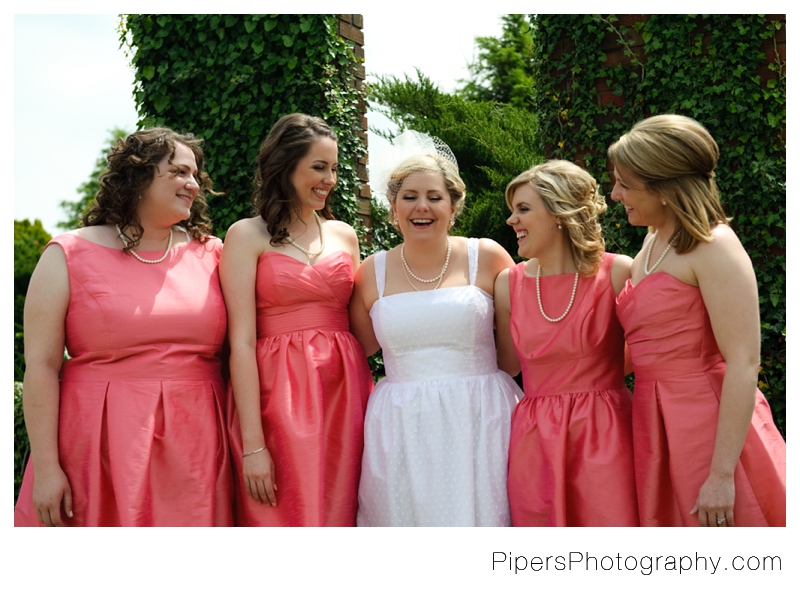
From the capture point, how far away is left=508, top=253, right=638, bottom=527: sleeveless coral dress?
3.25 m

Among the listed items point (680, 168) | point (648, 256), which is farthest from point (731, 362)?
point (680, 168)

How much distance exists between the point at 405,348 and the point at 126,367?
1205 millimetres

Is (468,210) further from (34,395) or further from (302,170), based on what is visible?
(34,395)

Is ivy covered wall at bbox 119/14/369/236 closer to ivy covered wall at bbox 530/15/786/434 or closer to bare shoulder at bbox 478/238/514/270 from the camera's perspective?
ivy covered wall at bbox 530/15/786/434

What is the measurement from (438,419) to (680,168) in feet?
4.72

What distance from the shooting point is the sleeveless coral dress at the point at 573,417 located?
325 cm

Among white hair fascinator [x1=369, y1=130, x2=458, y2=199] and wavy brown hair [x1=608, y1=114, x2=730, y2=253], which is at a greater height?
white hair fascinator [x1=369, y1=130, x2=458, y2=199]

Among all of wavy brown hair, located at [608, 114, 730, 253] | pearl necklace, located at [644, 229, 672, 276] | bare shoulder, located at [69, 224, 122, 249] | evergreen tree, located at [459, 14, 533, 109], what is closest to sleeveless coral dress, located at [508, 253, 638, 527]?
pearl necklace, located at [644, 229, 672, 276]

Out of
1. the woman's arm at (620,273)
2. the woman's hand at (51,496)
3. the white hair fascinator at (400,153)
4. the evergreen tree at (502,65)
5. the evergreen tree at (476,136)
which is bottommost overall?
the woman's hand at (51,496)

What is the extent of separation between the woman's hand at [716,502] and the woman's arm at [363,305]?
63.4 inches

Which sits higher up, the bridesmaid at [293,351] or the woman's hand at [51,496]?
the bridesmaid at [293,351]

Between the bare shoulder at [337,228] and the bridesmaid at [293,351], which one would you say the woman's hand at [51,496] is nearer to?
the bridesmaid at [293,351]

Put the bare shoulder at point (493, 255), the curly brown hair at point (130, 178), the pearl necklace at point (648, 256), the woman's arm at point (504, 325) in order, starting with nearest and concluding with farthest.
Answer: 1. the pearl necklace at point (648, 256)
2. the curly brown hair at point (130, 178)
3. the woman's arm at point (504, 325)
4. the bare shoulder at point (493, 255)

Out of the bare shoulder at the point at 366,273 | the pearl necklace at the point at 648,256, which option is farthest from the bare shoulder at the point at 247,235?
the pearl necklace at the point at 648,256
